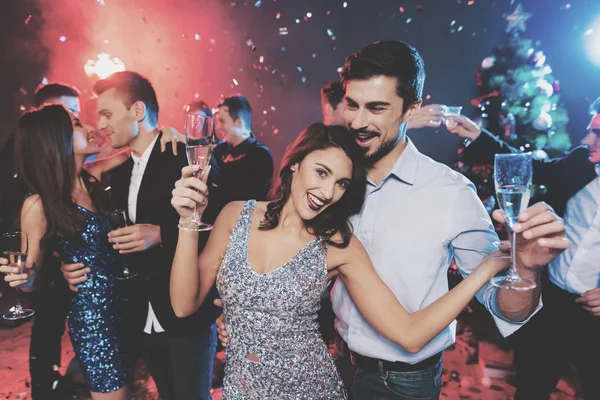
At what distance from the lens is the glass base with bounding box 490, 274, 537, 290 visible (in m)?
1.07

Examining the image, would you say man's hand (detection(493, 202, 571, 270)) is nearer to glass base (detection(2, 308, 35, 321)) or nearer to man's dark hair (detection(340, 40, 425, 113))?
man's dark hair (detection(340, 40, 425, 113))

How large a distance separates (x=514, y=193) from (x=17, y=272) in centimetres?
208

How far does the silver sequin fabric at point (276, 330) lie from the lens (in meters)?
1.51

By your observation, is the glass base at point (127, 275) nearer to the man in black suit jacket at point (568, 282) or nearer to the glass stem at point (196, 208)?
the glass stem at point (196, 208)

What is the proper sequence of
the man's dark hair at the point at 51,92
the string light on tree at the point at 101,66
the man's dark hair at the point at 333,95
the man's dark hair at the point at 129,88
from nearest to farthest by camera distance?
the man's dark hair at the point at 129,88 < the man's dark hair at the point at 333,95 < the man's dark hair at the point at 51,92 < the string light on tree at the point at 101,66

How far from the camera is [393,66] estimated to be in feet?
5.39

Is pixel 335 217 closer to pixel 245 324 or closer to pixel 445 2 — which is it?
pixel 245 324

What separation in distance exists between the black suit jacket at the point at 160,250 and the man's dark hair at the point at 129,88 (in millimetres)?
313

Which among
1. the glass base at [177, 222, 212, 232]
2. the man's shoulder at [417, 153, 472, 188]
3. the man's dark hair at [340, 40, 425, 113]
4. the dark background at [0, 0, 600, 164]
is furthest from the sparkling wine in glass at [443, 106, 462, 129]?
the dark background at [0, 0, 600, 164]

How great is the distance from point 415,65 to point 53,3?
7.20 metres

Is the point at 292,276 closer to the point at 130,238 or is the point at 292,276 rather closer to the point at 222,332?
the point at 222,332

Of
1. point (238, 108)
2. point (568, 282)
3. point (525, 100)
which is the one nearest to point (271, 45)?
point (238, 108)

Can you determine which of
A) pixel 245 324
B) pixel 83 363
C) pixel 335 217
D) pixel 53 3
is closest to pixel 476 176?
pixel 335 217

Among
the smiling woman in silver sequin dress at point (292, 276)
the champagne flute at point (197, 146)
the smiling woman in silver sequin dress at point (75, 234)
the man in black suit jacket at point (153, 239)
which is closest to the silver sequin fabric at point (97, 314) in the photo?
the smiling woman in silver sequin dress at point (75, 234)
